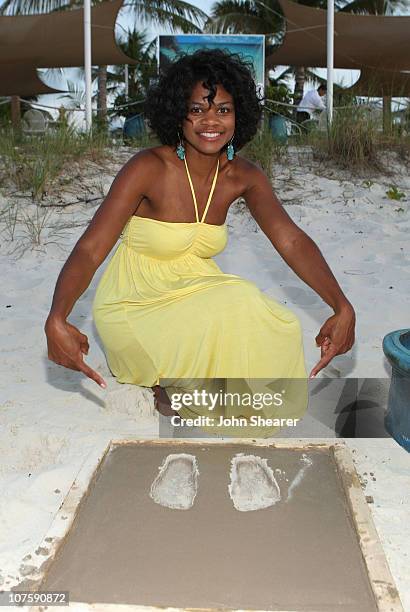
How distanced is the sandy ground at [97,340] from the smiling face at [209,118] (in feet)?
3.28

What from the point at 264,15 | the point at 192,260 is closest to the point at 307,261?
the point at 192,260

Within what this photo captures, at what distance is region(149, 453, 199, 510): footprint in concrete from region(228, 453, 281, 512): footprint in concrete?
0.39 ft

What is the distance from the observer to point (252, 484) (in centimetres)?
186

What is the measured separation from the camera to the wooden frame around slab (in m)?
→ 1.36

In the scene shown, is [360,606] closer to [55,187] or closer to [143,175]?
[143,175]

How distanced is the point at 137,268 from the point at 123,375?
16.6 inches

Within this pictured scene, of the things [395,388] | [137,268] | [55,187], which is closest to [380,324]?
[395,388]

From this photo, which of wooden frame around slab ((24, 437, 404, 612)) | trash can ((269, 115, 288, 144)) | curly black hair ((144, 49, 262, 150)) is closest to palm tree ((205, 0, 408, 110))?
trash can ((269, 115, 288, 144))

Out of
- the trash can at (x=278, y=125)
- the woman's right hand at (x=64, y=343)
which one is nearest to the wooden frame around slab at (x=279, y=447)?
the woman's right hand at (x=64, y=343)

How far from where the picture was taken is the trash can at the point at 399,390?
6.51 ft

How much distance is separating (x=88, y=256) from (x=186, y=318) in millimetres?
390

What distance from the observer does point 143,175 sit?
224 cm

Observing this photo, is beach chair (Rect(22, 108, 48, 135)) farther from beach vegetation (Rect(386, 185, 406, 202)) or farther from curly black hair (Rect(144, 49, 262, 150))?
curly black hair (Rect(144, 49, 262, 150))

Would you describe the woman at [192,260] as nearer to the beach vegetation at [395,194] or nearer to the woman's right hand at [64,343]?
the woman's right hand at [64,343]
